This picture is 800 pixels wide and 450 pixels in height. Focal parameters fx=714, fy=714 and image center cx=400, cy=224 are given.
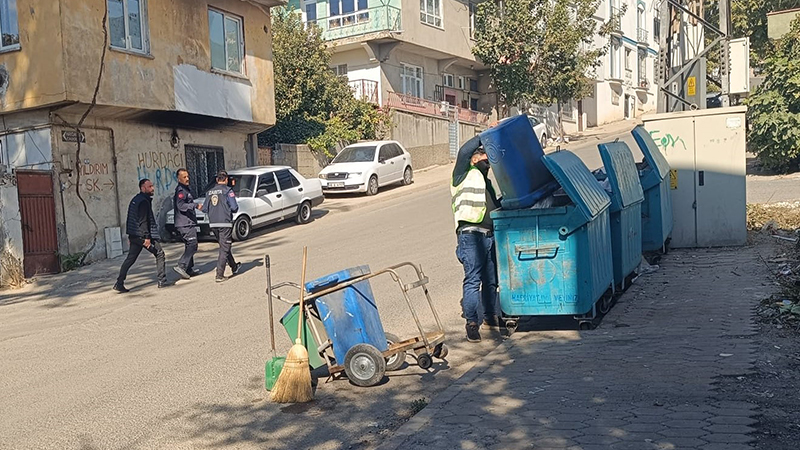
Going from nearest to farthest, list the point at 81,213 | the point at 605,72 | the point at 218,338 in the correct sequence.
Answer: the point at 218,338 < the point at 81,213 < the point at 605,72

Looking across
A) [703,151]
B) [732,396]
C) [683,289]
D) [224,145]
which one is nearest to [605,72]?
[224,145]

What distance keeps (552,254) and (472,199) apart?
0.94m

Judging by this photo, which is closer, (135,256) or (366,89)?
(135,256)

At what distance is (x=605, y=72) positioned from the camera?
49.0 metres

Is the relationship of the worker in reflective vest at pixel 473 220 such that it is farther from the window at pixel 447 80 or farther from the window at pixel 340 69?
the window at pixel 447 80

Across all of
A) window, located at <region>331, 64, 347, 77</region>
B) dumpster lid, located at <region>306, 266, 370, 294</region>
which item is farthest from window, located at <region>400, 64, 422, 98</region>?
dumpster lid, located at <region>306, 266, 370, 294</region>

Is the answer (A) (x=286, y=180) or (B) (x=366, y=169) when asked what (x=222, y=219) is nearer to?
(A) (x=286, y=180)

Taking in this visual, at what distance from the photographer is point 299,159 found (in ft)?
77.0

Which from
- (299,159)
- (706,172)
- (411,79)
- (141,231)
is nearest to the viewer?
(706,172)

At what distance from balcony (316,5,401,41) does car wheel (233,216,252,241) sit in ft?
50.4

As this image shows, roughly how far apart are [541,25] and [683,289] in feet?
89.0

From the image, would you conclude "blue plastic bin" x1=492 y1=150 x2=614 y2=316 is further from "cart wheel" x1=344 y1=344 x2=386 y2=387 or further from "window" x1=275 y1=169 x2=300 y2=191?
"window" x1=275 y1=169 x2=300 y2=191

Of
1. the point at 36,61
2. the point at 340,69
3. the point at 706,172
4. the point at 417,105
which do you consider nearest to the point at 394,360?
the point at 706,172

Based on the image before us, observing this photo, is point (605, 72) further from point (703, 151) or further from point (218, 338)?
point (218, 338)
